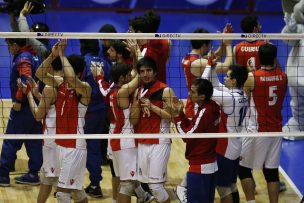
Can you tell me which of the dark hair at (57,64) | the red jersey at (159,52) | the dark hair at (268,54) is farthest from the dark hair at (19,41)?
the dark hair at (268,54)

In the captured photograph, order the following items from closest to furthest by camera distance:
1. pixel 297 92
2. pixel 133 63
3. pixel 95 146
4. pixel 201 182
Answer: pixel 201 182 → pixel 133 63 → pixel 95 146 → pixel 297 92

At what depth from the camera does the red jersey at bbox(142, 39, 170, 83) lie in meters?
10.0

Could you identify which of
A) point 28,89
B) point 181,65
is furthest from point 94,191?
point 181,65

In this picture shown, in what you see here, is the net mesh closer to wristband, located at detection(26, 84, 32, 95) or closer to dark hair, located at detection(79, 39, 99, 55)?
wristband, located at detection(26, 84, 32, 95)

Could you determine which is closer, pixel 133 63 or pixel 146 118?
pixel 146 118

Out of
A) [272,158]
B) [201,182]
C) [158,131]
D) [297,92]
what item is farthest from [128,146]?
[297,92]

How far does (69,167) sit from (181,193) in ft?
5.91

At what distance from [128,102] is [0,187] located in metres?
2.64

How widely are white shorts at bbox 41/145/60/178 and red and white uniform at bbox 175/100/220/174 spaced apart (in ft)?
5.30

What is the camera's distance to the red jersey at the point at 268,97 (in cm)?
950

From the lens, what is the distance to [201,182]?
8.56 metres

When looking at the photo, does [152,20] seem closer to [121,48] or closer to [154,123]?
[121,48]

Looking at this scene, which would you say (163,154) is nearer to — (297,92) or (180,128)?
(180,128)

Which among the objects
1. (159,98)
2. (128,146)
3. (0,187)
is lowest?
(0,187)
